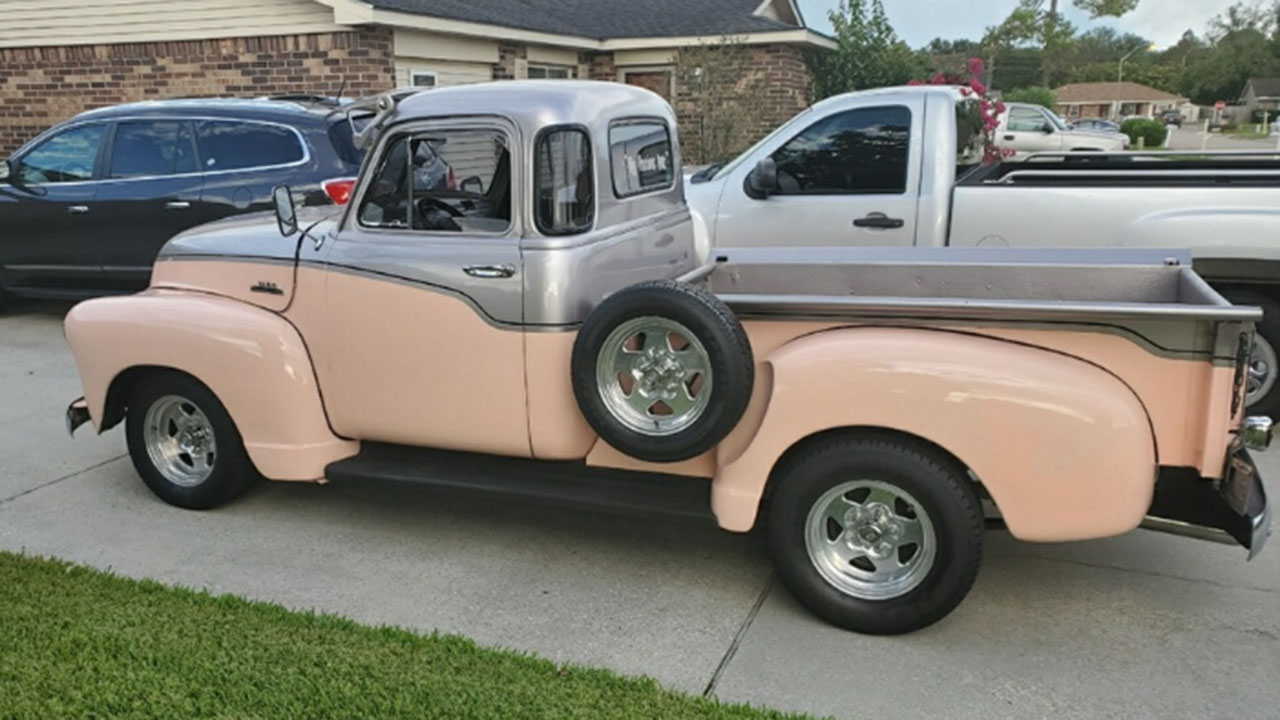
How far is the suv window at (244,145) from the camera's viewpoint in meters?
8.07

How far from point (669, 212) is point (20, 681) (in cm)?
327

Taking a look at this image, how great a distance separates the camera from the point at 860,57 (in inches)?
842

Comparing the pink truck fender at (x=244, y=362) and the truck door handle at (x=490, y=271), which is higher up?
the truck door handle at (x=490, y=271)

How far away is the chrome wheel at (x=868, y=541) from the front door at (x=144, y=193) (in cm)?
643

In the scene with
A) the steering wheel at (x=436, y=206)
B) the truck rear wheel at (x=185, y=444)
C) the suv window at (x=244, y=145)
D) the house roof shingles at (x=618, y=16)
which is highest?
the house roof shingles at (x=618, y=16)

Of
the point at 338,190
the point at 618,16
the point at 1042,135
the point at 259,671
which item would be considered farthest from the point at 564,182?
the point at 1042,135

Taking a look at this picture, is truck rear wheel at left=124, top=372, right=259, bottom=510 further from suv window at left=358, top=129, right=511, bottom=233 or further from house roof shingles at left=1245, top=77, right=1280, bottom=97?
house roof shingles at left=1245, top=77, right=1280, bottom=97

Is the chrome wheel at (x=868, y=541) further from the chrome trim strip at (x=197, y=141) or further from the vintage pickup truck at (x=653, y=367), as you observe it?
the chrome trim strip at (x=197, y=141)

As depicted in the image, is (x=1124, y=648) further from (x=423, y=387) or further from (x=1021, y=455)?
(x=423, y=387)

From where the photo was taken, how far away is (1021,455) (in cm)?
345

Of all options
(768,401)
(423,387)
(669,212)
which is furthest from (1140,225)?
(423,387)

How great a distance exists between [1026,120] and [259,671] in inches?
850

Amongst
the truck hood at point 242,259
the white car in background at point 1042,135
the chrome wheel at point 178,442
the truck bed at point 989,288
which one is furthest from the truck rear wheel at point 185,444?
the white car in background at point 1042,135

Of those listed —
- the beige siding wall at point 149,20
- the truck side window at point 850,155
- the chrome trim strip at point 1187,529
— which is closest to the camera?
the chrome trim strip at point 1187,529
